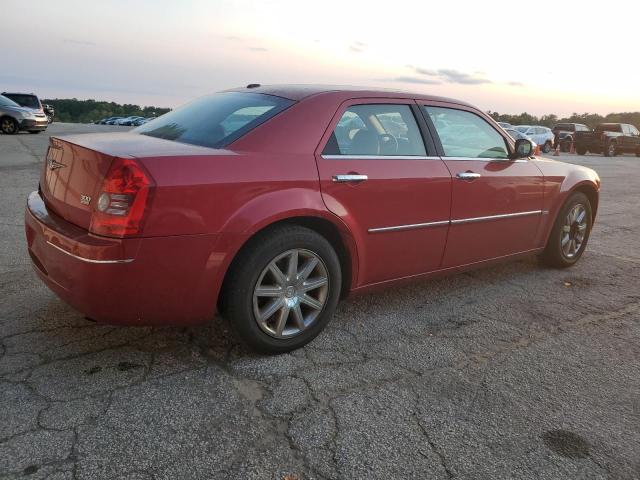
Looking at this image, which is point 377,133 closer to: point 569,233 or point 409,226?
point 409,226

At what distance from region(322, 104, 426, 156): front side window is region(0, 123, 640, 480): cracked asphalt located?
1113 millimetres

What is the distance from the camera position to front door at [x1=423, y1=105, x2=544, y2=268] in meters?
3.81

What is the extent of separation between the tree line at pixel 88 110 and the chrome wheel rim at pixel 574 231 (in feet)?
240

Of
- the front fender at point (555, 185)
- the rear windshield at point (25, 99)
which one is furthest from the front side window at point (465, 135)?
the rear windshield at point (25, 99)

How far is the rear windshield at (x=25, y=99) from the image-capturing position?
20.9 m

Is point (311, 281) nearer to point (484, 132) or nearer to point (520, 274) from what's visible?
point (484, 132)

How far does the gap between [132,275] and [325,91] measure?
1.64 meters

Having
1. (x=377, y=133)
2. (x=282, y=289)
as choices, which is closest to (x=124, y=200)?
(x=282, y=289)

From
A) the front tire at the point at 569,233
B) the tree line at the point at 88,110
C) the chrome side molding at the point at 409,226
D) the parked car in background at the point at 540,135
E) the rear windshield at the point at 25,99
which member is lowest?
the tree line at the point at 88,110

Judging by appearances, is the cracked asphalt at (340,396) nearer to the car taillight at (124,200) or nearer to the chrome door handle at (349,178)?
the car taillight at (124,200)

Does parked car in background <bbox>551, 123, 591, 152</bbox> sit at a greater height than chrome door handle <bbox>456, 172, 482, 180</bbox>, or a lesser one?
lesser

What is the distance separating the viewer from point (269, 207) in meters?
2.79

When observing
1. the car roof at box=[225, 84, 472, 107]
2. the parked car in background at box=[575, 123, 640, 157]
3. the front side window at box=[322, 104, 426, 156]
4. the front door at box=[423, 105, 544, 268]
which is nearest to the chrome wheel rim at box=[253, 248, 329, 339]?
the front side window at box=[322, 104, 426, 156]

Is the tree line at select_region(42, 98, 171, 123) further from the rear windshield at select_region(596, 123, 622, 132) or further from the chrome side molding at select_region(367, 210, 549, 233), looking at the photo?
the chrome side molding at select_region(367, 210, 549, 233)
